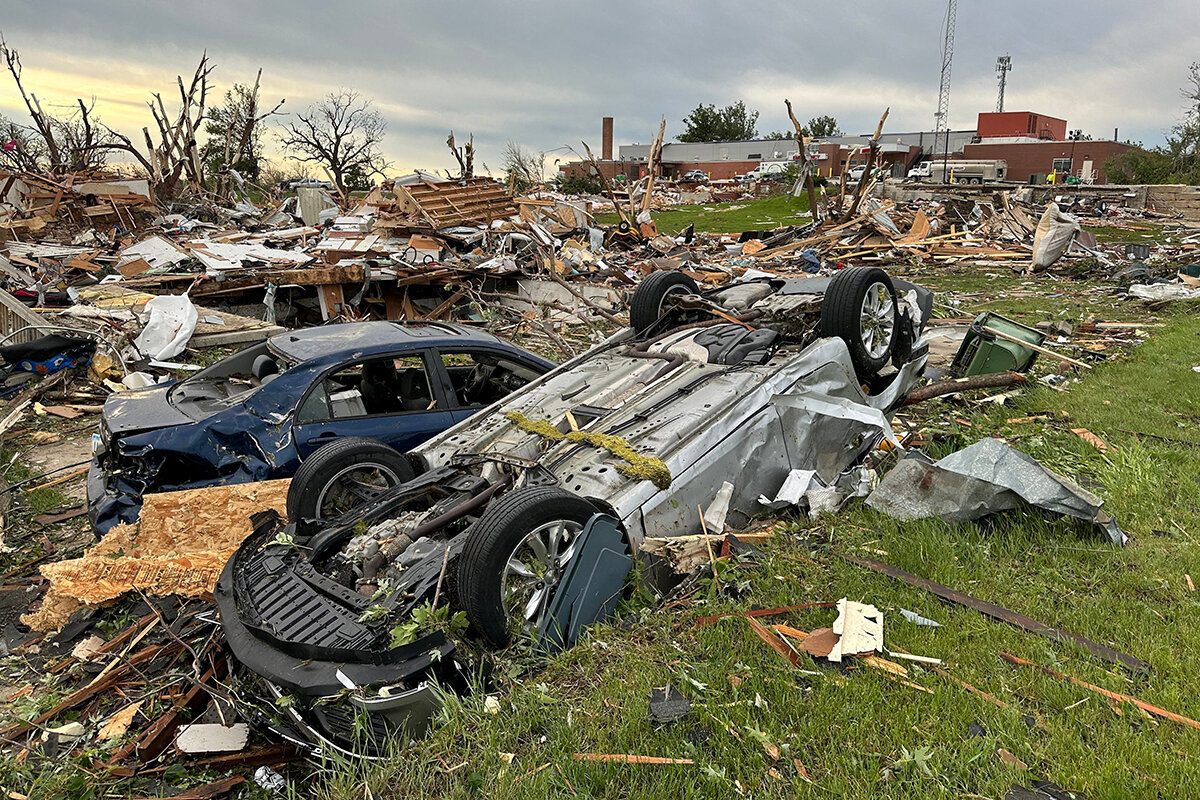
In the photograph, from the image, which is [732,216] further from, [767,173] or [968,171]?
[968,171]

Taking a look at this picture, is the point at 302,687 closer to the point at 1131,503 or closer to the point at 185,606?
the point at 185,606

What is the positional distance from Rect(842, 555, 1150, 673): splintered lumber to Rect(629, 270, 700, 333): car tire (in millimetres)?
2778

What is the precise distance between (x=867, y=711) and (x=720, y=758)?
62cm

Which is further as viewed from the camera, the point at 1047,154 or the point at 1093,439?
the point at 1047,154

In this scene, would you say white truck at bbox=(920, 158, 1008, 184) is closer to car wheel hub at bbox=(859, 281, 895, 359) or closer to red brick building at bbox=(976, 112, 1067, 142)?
red brick building at bbox=(976, 112, 1067, 142)

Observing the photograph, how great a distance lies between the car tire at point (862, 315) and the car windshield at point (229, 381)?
3781 mm

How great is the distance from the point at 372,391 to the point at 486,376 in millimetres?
919

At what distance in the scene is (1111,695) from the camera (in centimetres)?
298

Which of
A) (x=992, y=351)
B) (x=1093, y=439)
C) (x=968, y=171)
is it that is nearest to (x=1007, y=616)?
(x=1093, y=439)

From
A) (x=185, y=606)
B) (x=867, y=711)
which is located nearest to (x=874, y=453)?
(x=867, y=711)

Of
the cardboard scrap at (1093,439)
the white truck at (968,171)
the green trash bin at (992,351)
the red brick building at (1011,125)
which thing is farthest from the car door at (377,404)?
the red brick building at (1011,125)

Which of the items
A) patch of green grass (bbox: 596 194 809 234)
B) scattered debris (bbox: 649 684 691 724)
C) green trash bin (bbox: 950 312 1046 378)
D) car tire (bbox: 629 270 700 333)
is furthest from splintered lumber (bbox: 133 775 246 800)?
patch of green grass (bbox: 596 194 809 234)

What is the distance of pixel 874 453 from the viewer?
555 centimetres

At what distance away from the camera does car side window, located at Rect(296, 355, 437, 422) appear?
537 centimetres
